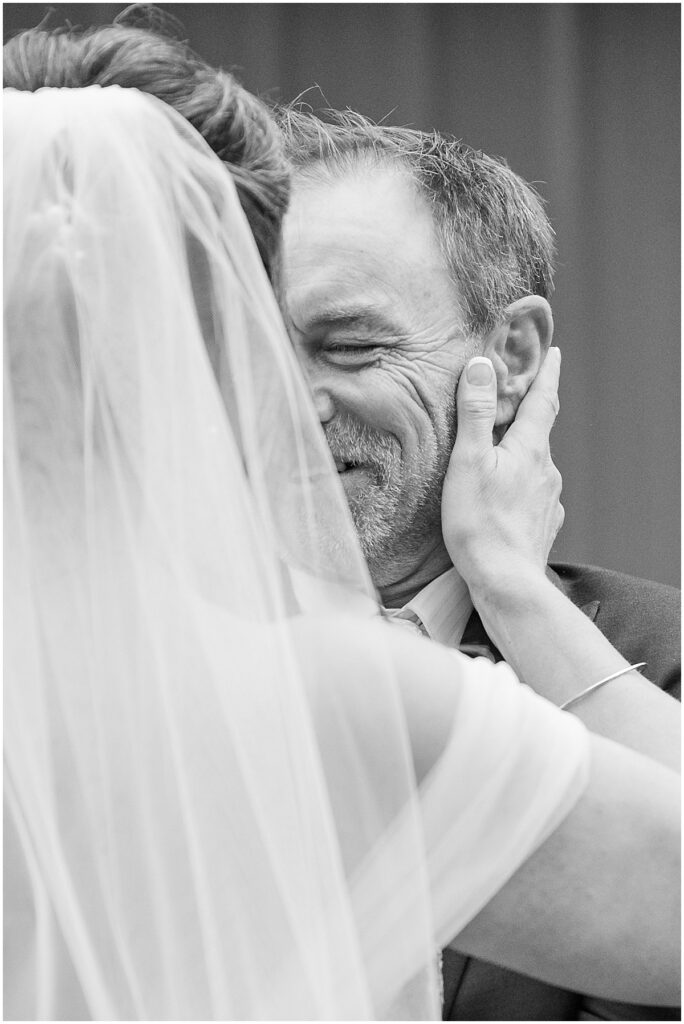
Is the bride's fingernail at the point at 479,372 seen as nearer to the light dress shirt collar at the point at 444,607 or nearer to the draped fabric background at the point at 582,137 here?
the light dress shirt collar at the point at 444,607

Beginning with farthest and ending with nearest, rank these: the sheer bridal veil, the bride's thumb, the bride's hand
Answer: the bride's thumb → the bride's hand → the sheer bridal veil

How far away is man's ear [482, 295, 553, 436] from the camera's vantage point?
2.10 metres

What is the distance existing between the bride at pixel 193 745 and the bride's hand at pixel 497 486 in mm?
850

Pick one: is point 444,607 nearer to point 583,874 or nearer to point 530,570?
point 530,570

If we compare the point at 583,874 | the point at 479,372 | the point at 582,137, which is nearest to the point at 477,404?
the point at 479,372

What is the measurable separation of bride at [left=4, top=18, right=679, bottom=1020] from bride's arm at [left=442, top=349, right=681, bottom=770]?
49cm

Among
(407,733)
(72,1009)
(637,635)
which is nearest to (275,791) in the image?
(407,733)

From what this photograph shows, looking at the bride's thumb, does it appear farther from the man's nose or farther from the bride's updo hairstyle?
the bride's updo hairstyle

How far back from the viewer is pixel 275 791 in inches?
36.5

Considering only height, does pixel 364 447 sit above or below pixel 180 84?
below

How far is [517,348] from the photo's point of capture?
2121 millimetres

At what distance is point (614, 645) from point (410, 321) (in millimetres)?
668

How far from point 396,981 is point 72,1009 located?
25 centimetres

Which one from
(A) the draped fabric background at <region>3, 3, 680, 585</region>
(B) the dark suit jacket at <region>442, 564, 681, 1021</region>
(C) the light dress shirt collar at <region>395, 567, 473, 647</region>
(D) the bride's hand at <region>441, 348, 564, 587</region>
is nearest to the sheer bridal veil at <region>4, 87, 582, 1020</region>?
(B) the dark suit jacket at <region>442, 564, 681, 1021</region>
